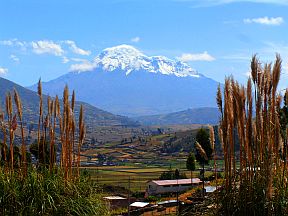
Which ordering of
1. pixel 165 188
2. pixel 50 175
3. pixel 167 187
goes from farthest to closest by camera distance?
pixel 167 187 → pixel 165 188 → pixel 50 175

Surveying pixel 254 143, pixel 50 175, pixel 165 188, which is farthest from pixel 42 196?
pixel 165 188

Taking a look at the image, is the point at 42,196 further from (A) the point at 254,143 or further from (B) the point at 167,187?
(B) the point at 167,187

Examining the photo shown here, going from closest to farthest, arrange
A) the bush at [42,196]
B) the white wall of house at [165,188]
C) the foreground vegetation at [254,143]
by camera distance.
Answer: the foreground vegetation at [254,143], the bush at [42,196], the white wall of house at [165,188]

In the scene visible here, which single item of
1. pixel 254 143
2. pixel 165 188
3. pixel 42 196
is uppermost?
pixel 254 143

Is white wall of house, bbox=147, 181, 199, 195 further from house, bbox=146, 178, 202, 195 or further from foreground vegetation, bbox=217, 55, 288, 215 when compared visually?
foreground vegetation, bbox=217, 55, 288, 215

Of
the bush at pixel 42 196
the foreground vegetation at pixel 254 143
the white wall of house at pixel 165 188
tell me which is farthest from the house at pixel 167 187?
the foreground vegetation at pixel 254 143

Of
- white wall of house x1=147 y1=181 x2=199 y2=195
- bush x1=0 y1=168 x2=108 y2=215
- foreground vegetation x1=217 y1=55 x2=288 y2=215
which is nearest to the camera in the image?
foreground vegetation x1=217 y1=55 x2=288 y2=215

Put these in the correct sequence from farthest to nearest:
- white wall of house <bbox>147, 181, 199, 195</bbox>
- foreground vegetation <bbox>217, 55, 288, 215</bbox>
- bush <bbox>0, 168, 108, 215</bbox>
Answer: white wall of house <bbox>147, 181, 199, 195</bbox> < bush <bbox>0, 168, 108, 215</bbox> < foreground vegetation <bbox>217, 55, 288, 215</bbox>

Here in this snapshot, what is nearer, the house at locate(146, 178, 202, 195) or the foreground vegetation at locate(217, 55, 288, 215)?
the foreground vegetation at locate(217, 55, 288, 215)

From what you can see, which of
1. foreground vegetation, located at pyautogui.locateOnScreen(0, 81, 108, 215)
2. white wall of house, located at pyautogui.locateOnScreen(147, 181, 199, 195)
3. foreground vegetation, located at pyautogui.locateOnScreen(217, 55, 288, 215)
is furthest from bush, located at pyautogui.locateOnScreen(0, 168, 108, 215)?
white wall of house, located at pyautogui.locateOnScreen(147, 181, 199, 195)

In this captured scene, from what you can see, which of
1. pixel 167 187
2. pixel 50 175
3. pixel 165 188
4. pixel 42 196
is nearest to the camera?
pixel 42 196

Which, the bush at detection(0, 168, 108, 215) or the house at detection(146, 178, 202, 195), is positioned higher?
the bush at detection(0, 168, 108, 215)

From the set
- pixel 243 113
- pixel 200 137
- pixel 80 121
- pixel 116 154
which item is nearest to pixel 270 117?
pixel 243 113

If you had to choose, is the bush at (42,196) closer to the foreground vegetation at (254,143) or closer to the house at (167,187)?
the foreground vegetation at (254,143)
